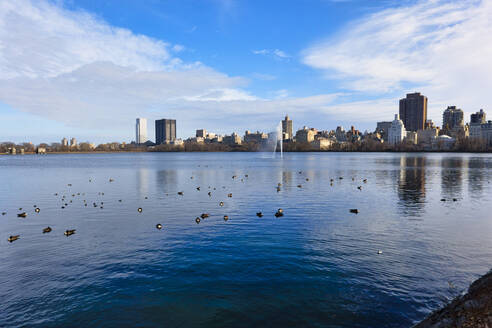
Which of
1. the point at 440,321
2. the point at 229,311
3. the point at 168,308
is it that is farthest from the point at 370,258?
the point at 168,308

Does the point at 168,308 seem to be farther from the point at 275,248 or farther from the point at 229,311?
the point at 275,248

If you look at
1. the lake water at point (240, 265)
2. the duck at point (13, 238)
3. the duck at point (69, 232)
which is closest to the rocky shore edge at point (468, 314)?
the lake water at point (240, 265)

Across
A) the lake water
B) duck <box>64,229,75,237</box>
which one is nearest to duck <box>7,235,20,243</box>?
the lake water

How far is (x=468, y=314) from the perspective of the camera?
393 inches

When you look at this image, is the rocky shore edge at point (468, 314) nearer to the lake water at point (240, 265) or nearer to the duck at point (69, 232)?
the lake water at point (240, 265)

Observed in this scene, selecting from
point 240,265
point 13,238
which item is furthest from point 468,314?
point 13,238

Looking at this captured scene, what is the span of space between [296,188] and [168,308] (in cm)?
3554

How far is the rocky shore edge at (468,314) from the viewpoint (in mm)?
9523

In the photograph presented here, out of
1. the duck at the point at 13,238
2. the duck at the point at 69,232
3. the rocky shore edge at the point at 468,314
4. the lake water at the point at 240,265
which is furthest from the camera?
the duck at the point at 69,232

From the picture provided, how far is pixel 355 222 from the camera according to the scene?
25.8m

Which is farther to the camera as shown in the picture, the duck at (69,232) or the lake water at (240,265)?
the duck at (69,232)

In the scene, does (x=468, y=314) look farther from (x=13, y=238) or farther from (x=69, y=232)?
(x=13, y=238)

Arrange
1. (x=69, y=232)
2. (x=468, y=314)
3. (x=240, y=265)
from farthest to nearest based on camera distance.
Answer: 1. (x=69, y=232)
2. (x=240, y=265)
3. (x=468, y=314)

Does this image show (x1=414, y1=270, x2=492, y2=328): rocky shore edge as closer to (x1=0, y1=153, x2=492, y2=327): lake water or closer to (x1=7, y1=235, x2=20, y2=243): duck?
(x1=0, y1=153, x2=492, y2=327): lake water
